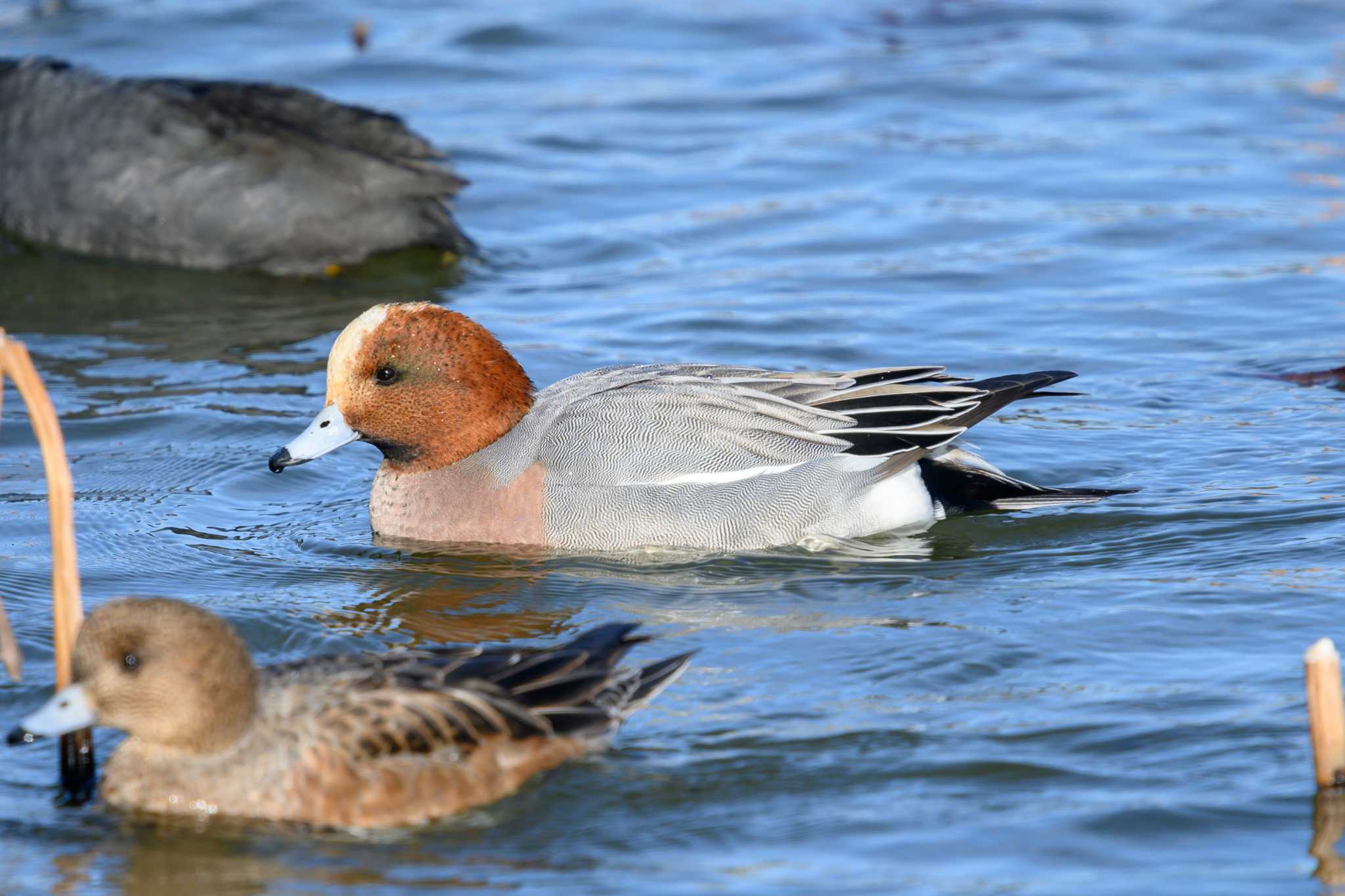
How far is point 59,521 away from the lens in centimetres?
431

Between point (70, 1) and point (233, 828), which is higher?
point (70, 1)

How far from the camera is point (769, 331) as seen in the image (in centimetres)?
873

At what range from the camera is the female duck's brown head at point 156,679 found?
169 inches

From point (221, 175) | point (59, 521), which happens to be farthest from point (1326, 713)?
point (221, 175)

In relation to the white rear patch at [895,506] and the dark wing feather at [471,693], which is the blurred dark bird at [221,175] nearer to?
the white rear patch at [895,506]

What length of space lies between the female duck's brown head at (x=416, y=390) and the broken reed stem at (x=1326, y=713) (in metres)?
3.07

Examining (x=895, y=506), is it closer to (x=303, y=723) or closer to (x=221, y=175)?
(x=303, y=723)

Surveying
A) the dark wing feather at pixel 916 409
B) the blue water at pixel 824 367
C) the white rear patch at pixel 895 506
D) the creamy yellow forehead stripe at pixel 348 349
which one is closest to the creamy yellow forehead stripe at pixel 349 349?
the creamy yellow forehead stripe at pixel 348 349

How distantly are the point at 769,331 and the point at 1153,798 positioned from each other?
457 cm

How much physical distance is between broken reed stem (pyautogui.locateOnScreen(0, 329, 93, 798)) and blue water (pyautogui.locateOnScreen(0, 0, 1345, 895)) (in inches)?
13.6

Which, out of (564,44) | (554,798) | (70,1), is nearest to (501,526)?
(554,798)

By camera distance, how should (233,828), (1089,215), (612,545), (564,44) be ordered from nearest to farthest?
(233,828) → (612,545) → (1089,215) → (564,44)

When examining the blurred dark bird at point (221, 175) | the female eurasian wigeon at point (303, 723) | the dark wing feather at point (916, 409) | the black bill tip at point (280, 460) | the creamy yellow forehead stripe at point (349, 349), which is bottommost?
the female eurasian wigeon at point (303, 723)

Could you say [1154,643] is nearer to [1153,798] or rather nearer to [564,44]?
[1153,798]
